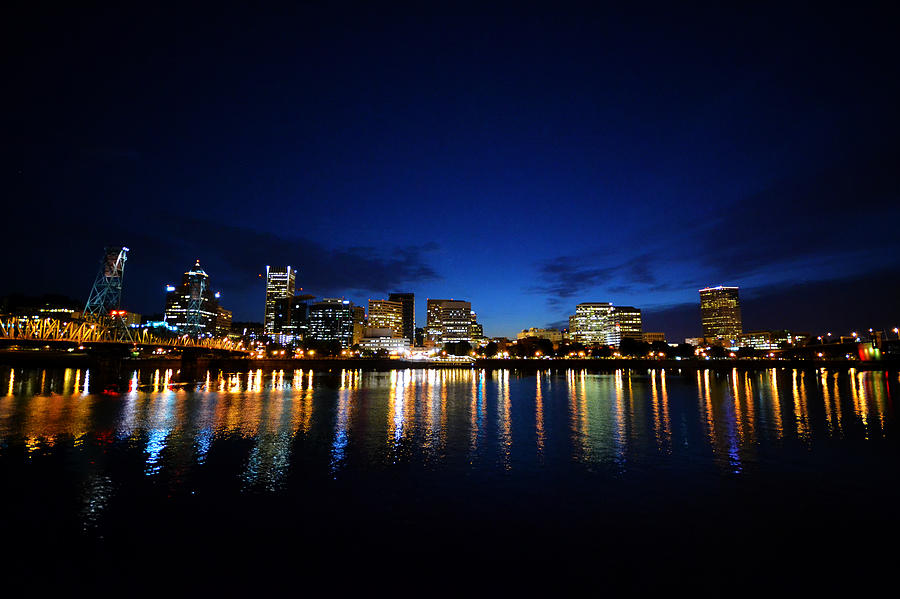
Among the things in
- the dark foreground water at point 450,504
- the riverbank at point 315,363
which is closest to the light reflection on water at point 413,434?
the dark foreground water at point 450,504

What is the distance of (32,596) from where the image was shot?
31.6 ft

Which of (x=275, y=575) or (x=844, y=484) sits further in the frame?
(x=844, y=484)

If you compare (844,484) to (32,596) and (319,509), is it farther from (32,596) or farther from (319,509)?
(32,596)

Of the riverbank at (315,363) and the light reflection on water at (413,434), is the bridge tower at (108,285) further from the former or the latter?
the light reflection on water at (413,434)

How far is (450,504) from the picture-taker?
15.2m

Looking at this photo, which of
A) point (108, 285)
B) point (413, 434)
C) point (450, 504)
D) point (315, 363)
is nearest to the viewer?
point (450, 504)

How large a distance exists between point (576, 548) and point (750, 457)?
46.7 ft

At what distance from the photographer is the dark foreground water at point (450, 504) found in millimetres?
11070

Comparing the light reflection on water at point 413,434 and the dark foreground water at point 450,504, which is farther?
the light reflection on water at point 413,434

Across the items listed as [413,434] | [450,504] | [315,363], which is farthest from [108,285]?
[450,504]

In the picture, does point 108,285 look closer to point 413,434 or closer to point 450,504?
point 413,434

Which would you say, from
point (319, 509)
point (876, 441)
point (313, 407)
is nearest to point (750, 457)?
point (876, 441)

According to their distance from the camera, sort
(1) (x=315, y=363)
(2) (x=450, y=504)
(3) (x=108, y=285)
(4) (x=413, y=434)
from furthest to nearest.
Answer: (1) (x=315, y=363) < (3) (x=108, y=285) < (4) (x=413, y=434) < (2) (x=450, y=504)

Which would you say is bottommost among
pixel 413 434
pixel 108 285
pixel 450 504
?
pixel 450 504
